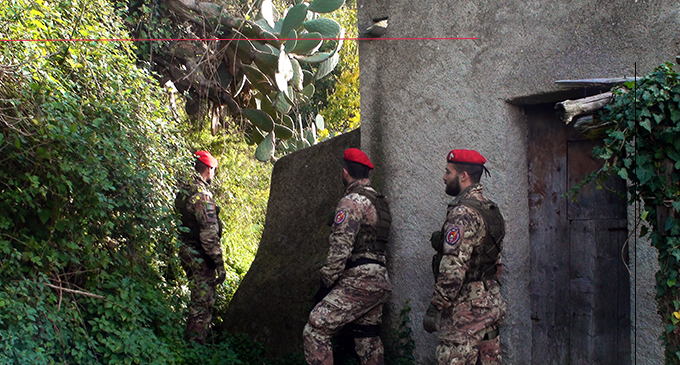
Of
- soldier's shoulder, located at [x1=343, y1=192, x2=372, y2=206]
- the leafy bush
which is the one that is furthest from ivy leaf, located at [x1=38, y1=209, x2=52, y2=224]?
soldier's shoulder, located at [x1=343, y1=192, x2=372, y2=206]

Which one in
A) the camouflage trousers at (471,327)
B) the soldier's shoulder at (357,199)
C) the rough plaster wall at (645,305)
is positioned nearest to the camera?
the rough plaster wall at (645,305)

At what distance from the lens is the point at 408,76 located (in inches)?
182

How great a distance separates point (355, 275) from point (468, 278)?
869 mm

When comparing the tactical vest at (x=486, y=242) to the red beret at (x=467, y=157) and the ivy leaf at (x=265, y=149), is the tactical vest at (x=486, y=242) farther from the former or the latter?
the ivy leaf at (x=265, y=149)

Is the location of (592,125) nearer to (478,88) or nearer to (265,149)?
(478,88)

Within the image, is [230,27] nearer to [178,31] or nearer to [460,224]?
[178,31]

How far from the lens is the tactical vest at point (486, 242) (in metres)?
3.66

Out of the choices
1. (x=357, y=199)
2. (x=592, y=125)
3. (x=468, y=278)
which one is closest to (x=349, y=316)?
(x=357, y=199)

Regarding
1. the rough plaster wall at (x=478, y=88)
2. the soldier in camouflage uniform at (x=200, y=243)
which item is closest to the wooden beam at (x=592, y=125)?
the rough plaster wall at (x=478, y=88)

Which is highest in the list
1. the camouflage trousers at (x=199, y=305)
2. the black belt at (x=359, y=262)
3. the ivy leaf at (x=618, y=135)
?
the ivy leaf at (x=618, y=135)

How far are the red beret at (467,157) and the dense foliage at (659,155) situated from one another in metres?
1.21

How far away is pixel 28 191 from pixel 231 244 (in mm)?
5714

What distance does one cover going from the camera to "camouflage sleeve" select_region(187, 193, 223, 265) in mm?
5402

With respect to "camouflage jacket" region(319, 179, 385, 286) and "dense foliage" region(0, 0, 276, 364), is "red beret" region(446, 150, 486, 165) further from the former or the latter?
"dense foliage" region(0, 0, 276, 364)
